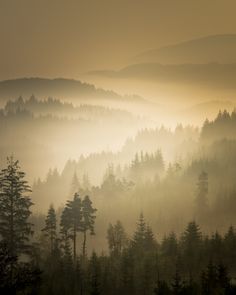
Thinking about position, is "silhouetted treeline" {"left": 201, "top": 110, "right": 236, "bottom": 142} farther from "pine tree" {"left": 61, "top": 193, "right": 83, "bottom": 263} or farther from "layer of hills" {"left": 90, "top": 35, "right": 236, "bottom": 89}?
"pine tree" {"left": 61, "top": 193, "right": 83, "bottom": 263}

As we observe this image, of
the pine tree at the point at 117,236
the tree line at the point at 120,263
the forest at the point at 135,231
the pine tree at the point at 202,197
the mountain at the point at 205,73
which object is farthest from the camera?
the mountain at the point at 205,73

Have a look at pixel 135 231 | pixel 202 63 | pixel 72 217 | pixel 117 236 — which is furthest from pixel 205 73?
pixel 72 217

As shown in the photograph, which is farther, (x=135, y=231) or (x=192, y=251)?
(x=135, y=231)

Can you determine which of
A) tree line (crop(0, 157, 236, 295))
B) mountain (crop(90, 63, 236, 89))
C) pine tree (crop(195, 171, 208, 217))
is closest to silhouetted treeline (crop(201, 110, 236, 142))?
mountain (crop(90, 63, 236, 89))

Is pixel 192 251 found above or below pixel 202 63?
below

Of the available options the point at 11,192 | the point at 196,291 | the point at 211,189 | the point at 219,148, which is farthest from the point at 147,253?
the point at 219,148

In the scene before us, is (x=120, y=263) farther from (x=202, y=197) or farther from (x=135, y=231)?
(x=202, y=197)

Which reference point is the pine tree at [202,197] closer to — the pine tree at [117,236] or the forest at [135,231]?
the forest at [135,231]

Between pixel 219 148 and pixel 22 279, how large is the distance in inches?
5246

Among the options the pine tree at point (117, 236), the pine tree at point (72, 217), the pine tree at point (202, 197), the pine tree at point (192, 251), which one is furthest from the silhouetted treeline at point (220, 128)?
the pine tree at point (72, 217)

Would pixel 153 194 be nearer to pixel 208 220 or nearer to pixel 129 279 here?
pixel 208 220

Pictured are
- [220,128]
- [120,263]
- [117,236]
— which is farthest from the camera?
[220,128]

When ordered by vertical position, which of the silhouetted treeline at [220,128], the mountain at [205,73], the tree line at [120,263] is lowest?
the tree line at [120,263]

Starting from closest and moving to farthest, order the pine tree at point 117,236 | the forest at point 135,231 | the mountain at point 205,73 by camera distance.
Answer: the forest at point 135,231 → the pine tree at point 117,236 → the mountain at point 205,73
